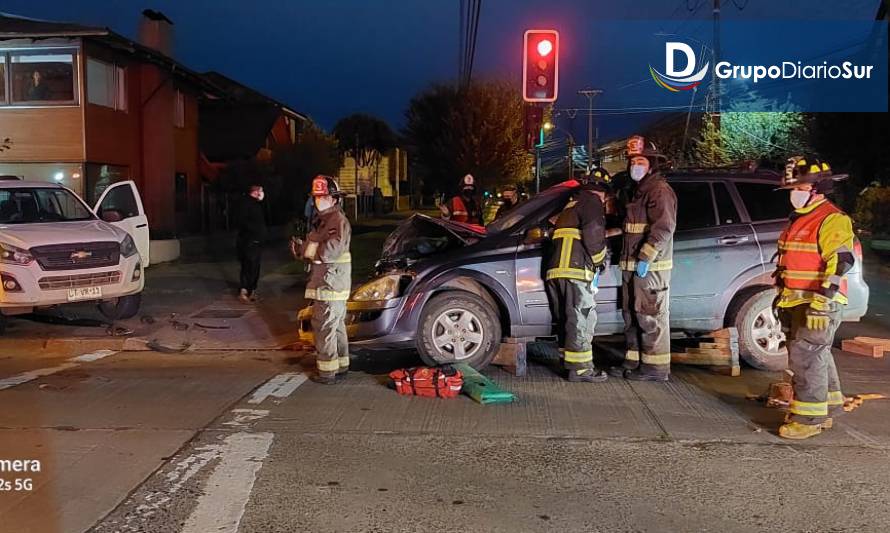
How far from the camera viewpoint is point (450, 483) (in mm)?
4586

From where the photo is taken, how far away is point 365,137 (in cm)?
5681

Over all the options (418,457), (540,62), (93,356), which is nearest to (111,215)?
(93,356)

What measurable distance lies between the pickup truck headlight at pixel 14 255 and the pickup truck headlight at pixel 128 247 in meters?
1.19

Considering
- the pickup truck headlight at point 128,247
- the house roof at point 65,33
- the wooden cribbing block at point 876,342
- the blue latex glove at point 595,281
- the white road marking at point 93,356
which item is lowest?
the white road marking at point 93,356

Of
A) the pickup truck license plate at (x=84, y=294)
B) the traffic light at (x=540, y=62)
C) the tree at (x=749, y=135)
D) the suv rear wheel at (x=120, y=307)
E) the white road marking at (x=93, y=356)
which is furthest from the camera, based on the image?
the tree at (x=749, y=135)

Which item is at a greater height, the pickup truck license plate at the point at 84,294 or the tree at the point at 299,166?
the tree at the point at 299,166

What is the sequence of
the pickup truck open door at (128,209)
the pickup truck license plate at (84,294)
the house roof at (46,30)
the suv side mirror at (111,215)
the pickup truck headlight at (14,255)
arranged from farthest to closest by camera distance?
the house roof at (46,30) → the pickup truck open door at (128,209) → the suv side mirror at (111,215) → the pickup truck license plate at (84,294) → the pickup truck headlight at (14,255)

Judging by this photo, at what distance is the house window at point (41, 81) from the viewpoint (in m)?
17.4

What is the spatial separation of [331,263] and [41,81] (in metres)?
14.1

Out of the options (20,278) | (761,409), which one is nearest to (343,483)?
(761,409)

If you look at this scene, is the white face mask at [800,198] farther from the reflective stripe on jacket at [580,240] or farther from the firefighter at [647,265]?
the reflective stripe on jacket at [580,240]

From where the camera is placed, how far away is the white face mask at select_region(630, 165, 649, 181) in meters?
7.01

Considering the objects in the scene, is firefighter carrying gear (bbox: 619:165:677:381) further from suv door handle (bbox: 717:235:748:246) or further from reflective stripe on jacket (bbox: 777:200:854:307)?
reflective stripe on jacket (bbox: 777:200:854:307)

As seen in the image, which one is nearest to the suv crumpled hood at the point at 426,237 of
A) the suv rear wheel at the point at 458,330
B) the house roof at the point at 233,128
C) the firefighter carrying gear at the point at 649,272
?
the suv rear wheel at the point at 458,330
